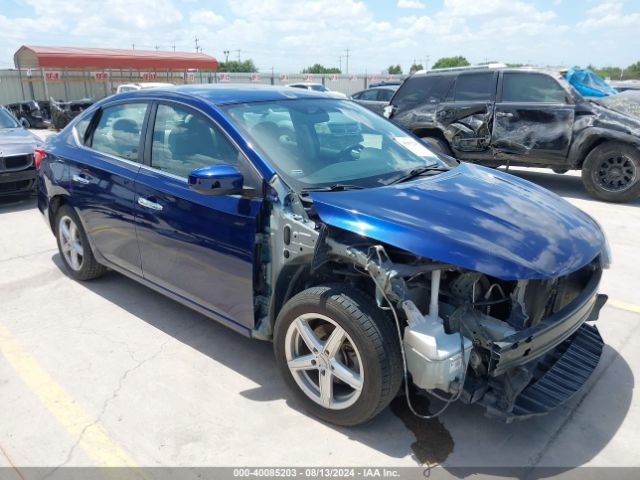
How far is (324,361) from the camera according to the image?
2.76 m

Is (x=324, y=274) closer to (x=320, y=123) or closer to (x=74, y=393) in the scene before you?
(x=320, y=123)

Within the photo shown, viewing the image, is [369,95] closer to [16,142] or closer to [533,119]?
[533,119]

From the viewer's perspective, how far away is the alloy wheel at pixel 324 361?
269cm

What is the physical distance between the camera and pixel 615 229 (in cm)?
634

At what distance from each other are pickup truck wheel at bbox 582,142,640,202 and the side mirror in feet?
21.0

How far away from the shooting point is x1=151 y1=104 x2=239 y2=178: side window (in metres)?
3.29

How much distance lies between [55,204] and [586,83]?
7854 millimetres

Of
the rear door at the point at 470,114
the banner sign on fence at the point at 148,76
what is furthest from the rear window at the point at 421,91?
the banner sign on fence at the point at 148,76

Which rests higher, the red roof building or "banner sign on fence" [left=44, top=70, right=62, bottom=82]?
the red roof building

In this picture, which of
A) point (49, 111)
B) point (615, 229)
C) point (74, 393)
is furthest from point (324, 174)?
point (49, 111)

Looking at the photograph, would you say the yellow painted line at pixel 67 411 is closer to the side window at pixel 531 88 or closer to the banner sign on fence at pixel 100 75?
the side window at pixel 531 88

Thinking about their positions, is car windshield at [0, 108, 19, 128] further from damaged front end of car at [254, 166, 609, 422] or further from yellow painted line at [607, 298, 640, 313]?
yellow painted line at [607, 298, 640, 313]

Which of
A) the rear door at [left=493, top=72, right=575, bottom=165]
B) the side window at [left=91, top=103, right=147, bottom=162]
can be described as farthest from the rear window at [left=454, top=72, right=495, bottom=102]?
the side window at [left=91, top=103, right=147, bottom=162]

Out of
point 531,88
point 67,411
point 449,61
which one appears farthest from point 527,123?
point 449,61
